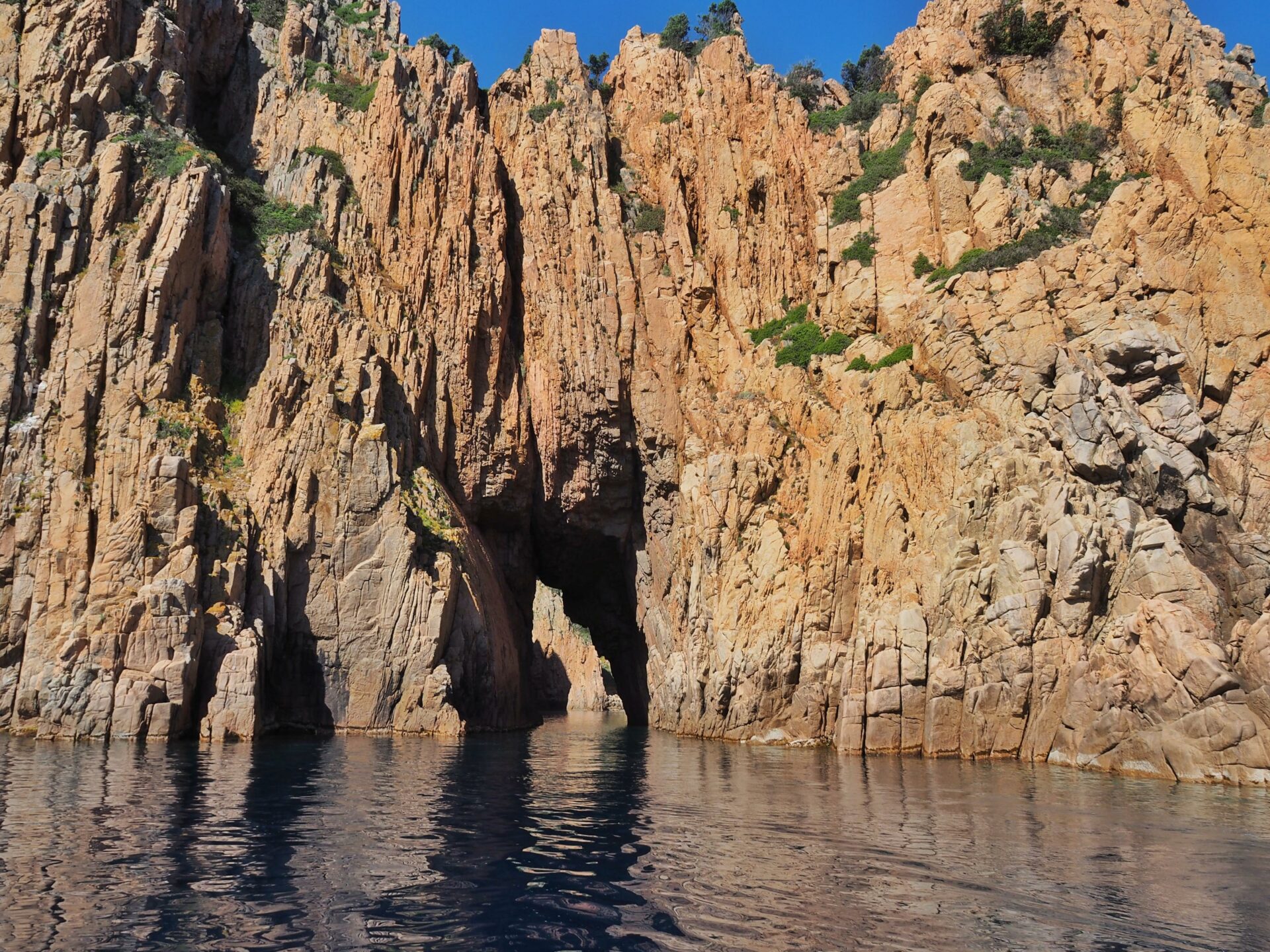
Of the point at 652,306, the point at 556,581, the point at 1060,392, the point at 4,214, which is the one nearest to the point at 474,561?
the point at 556,581

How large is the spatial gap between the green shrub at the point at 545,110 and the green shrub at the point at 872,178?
18.6 m

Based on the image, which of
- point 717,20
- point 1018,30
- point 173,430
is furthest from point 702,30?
point 173,430

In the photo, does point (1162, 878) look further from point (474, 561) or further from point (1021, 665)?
point (474, 561)

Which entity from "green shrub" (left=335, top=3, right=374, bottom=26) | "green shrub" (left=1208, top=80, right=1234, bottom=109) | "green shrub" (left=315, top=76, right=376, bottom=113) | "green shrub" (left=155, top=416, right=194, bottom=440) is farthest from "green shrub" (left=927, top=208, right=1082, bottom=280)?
"green shrub" (left=335, top=3, right=374, bottom=26)

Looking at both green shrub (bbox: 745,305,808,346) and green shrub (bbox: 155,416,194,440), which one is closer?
green shrub (bbox: 155,416,194,440)

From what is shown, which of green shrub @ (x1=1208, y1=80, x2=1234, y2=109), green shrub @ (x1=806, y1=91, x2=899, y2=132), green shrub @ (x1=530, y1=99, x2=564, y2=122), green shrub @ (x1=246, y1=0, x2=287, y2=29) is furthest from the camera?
green shrub @ (x1=530, y1=99, x2=564, y2=122)

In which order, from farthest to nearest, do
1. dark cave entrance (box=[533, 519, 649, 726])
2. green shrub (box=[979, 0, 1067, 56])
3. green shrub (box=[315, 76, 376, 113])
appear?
dark cave entrance (box=[533, 519, 649, 726]) → green shrub (box=[315, 76, 376, 113]) → green shrub (box=[979, 0, 1067, 56])

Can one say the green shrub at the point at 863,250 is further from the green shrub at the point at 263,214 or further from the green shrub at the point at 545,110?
the green shrub at the point at 263,214

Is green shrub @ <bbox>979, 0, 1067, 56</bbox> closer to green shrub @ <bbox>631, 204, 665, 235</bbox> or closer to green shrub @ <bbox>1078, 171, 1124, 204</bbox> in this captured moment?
green shrub @ <bbox>1078, 171, 1124, 204</bbox>

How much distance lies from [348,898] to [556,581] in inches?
1994

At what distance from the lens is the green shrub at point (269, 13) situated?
58.0 metres

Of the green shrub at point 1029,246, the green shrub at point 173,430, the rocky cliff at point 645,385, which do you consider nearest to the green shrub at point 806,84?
the rocky cliff at point 645,385

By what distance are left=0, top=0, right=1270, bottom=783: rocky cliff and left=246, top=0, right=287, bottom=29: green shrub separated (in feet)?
1.49

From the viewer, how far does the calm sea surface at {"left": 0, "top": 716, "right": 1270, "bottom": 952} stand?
1021 cm
